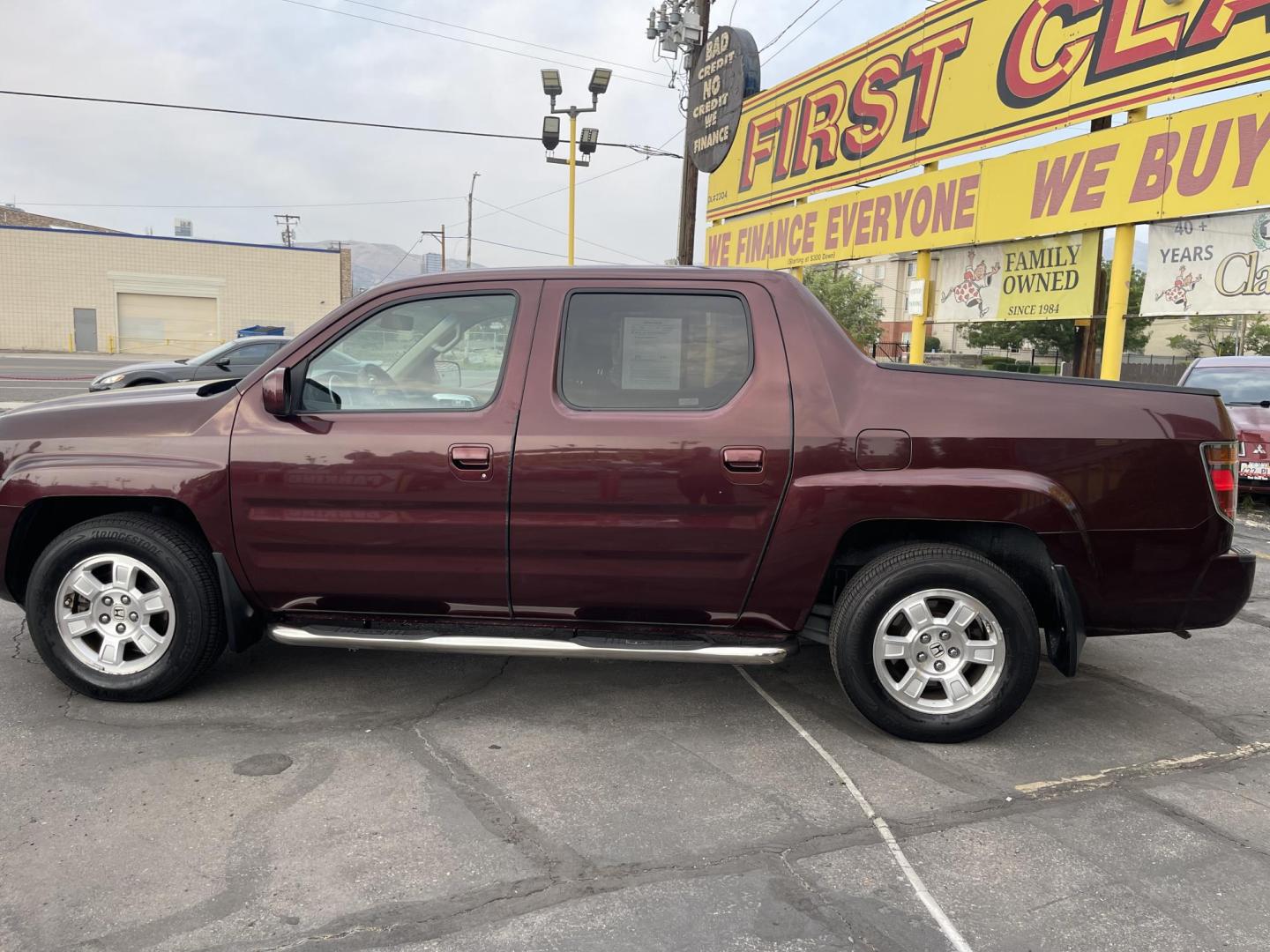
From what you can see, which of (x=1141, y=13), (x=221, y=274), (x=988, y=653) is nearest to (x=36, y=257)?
(x=221, y=274)

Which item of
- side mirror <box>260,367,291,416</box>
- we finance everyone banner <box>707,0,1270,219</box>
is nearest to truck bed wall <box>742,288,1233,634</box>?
side mirror <box>260,367,291,416</box>

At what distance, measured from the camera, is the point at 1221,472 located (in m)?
3.59

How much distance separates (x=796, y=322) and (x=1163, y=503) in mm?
1545

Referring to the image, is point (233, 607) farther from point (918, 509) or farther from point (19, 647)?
point (918, 509)

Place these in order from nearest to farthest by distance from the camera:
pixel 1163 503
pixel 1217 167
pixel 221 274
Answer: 1. pixel 1163 503
2. pixel 1217 167
3. pixel 221 274

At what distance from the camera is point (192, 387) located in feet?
14.0

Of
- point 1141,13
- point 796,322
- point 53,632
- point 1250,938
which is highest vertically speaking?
point 1141,13

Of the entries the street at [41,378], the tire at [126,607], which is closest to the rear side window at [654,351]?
the tire at [126,607]

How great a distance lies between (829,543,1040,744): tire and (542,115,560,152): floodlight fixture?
1689 centimetres

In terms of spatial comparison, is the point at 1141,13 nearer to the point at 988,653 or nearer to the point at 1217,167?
the point at 1217,167

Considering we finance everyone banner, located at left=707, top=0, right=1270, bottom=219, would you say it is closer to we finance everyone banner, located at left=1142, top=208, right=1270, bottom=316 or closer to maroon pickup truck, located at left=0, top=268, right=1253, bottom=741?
we finance everyone banner, located at left=1142, top=208, right=1270, bottom=316

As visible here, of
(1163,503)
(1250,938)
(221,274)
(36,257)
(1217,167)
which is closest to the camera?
(1250,938)

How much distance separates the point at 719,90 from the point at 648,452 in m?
13.3

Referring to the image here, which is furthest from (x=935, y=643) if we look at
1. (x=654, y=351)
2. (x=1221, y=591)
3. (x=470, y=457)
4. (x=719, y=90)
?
(x=719, y=90)
